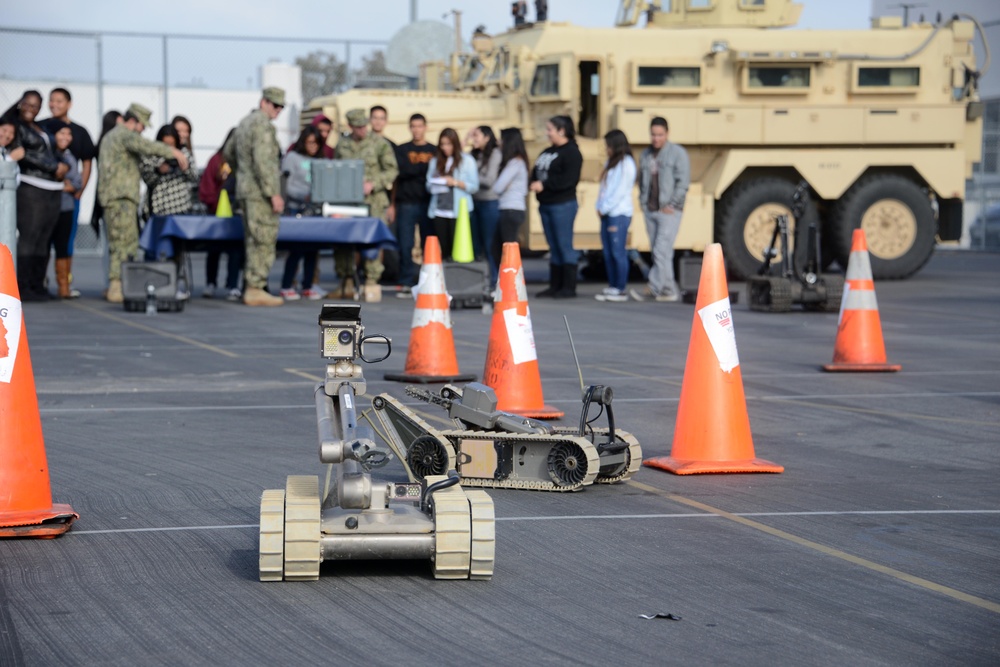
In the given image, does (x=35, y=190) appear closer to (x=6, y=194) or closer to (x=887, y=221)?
(x=6, y=194)

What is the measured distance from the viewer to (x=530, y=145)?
20.0 meters

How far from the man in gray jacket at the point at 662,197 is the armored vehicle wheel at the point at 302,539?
478 inches

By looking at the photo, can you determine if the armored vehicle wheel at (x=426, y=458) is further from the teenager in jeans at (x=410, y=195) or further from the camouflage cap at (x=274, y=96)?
the teenager in jeans at (x=410, y=195)

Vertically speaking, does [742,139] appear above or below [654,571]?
above

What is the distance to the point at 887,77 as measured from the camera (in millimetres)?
20188

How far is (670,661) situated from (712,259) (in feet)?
11.1

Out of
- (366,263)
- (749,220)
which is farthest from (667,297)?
(366,263)

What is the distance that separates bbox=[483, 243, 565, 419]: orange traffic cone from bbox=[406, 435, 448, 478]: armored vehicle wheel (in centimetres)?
201

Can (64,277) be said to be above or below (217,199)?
below

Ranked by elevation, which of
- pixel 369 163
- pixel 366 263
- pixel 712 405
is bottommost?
pixel 712 405

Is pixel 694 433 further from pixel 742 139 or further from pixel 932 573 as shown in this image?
pixel 742 139

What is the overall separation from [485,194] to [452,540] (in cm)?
1286

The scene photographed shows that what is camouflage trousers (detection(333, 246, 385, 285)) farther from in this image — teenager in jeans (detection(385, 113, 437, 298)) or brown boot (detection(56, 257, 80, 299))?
brown boot (detection(56, 257, 80, 299))

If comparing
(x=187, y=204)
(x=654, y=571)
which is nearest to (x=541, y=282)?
(x=187, y=204)
